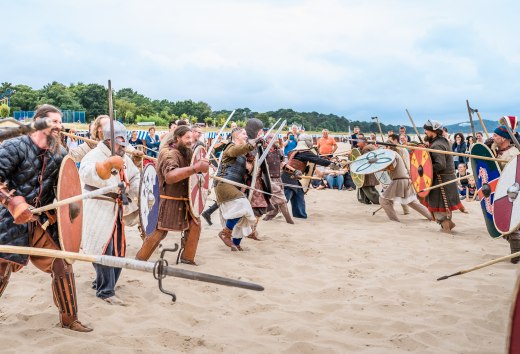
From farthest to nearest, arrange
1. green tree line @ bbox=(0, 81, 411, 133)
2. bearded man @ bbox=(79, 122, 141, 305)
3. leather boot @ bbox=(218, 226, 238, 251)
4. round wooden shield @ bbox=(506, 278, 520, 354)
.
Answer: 1. green tree line @ bbox=(0, 81, 411, 133)
2. leather boot @ bbox=(218, 226, 238, 251)
3. bearded man @ bbox=(79, 122, 141, 305)
4. round wooden shield @ bbox=(506, 278, 520, 354)

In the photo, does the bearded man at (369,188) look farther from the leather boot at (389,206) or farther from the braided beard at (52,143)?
the braided beard at (52,143)

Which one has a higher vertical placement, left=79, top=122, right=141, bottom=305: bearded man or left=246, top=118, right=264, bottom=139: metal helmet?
left=246, top=118, right=264, bottom=139: metal helmet

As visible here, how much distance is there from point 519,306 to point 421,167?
5.97 metres

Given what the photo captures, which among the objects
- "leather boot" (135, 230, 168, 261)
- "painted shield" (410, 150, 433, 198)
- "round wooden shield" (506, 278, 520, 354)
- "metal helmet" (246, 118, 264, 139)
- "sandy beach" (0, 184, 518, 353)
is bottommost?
"sandy beach" (0, 184, 518, 353)

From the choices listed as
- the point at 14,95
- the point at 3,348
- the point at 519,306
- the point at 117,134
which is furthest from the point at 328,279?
the point at 14,95

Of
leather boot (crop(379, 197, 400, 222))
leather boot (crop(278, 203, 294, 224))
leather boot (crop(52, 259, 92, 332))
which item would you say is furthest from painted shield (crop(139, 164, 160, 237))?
leather boot (crop(379, 197, 400, 222))

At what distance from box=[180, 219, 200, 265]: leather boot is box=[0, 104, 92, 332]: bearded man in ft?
6.32

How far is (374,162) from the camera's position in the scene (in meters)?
8.49

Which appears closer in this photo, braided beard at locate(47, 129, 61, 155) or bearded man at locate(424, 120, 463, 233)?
braided beard at locate(47, 129, 61, 155)

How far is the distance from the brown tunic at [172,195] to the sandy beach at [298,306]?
1.73 ft

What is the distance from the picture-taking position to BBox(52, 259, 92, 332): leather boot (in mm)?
3525

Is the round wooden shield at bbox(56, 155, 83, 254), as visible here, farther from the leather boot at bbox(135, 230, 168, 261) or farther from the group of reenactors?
the leather boot at bbox(135, 230, 168, 261)

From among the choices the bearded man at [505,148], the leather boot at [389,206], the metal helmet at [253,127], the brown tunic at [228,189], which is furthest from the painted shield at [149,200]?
the leather boot at [389,206]

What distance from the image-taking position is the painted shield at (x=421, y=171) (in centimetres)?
749
